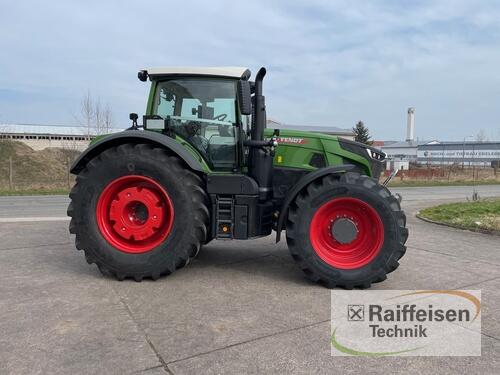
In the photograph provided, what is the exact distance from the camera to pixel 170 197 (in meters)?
4.87

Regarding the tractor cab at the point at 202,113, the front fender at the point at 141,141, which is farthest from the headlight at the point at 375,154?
the front fender at the point at 141,141

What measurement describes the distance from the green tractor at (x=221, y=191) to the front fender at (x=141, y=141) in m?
0.01

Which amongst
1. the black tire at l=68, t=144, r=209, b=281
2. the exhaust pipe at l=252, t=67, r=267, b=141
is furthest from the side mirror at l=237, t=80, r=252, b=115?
the black tire at l=68, t=144, r=209, b=281

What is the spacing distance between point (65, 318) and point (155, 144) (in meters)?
2.10

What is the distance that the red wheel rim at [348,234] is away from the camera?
475 cm

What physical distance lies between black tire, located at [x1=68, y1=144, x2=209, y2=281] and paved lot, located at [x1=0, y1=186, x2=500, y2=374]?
0.21 meters

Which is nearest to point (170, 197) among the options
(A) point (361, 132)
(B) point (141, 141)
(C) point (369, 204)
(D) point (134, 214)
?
(D) point (134, 214)

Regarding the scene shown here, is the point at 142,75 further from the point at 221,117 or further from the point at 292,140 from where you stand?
the point at 292,140

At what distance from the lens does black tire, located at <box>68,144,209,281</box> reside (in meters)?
4.83

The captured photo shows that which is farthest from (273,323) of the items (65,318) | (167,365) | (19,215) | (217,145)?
(19,215)

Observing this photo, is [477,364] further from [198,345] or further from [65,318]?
[65,318]

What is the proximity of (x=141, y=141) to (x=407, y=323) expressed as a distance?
11.1 ft

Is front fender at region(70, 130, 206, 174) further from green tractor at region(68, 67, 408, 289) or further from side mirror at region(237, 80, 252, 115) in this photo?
side mirror at region(237, 80, 252, 115)

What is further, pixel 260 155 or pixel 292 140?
pixel 292 140
